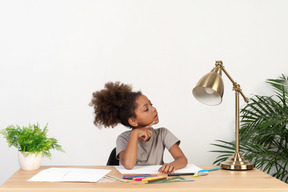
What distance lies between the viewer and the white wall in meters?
3.46

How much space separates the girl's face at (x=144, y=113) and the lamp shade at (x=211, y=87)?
338mm

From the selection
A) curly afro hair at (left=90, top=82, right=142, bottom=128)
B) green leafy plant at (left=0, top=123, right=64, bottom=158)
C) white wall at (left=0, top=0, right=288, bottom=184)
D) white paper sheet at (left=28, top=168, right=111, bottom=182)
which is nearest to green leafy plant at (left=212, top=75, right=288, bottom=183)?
white wall at (left=0, top=0, right=288, bottom=184)

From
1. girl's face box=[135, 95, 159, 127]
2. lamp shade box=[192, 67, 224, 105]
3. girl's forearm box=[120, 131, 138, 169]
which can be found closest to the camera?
lamp shade box=[192, 67, 224, 105]

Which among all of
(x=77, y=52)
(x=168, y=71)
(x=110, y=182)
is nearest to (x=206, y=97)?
(x=110, y=182)

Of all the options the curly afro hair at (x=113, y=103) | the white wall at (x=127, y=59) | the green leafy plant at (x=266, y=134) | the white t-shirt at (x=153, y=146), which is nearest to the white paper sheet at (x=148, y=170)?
the white t-shirt at (x=153, y=146)

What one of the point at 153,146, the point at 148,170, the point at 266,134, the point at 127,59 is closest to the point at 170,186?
the point at 148,170

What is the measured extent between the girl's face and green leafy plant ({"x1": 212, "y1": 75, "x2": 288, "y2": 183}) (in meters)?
0.91

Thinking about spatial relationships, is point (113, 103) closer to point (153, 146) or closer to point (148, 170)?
point (153, 146)

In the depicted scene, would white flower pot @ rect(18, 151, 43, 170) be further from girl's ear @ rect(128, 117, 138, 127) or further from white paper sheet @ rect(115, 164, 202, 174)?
girl's ear @ rect(128, 117, 138, 127)

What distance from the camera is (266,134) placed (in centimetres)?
278

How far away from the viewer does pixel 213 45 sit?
3566 mm

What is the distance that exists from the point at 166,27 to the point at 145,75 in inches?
19.5

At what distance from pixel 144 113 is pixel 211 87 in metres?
0.57

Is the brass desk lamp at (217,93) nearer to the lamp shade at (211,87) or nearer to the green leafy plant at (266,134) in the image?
the lamp shade at (211,87)
